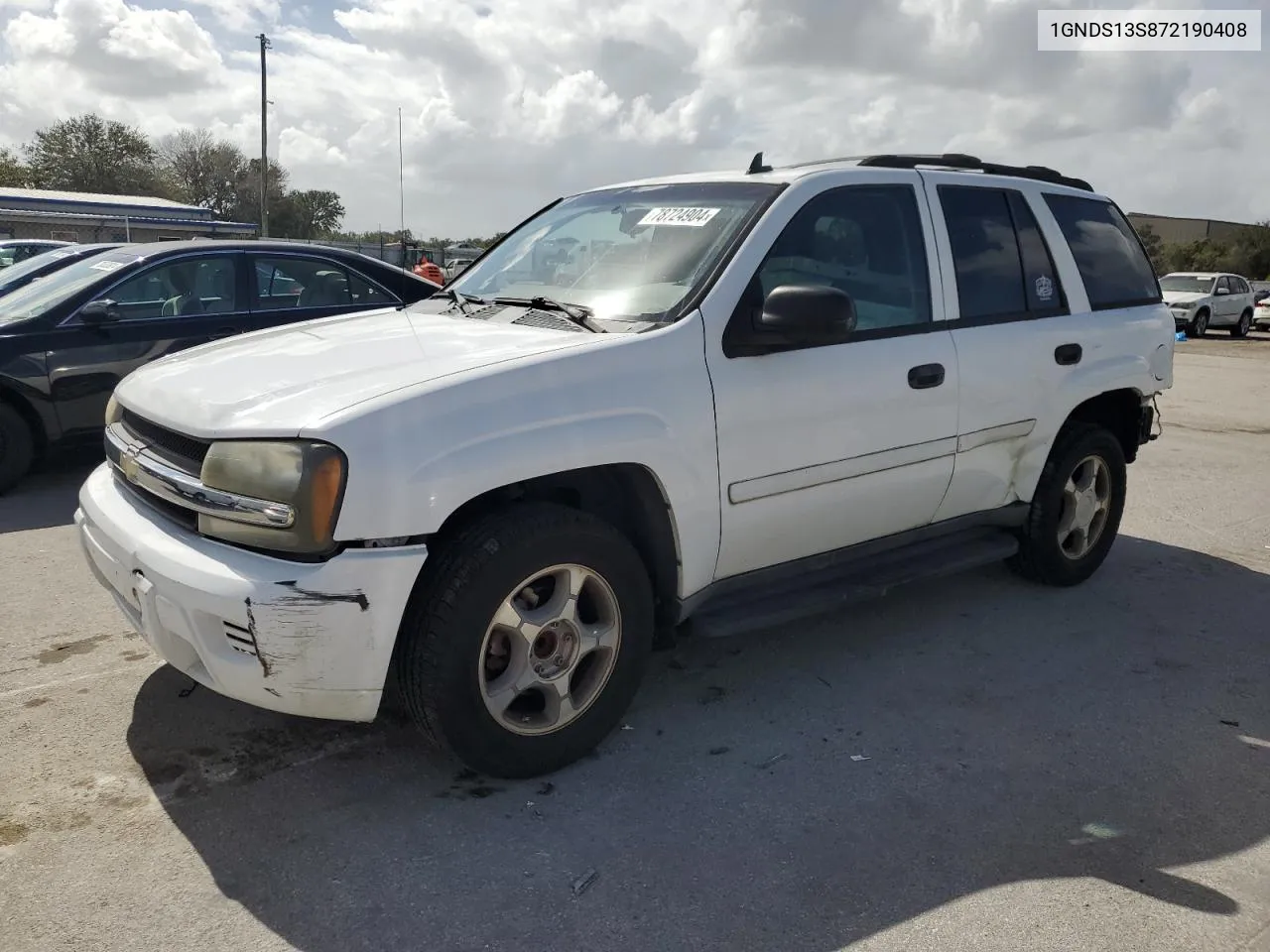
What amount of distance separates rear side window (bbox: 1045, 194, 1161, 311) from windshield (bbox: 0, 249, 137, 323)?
5879 mm

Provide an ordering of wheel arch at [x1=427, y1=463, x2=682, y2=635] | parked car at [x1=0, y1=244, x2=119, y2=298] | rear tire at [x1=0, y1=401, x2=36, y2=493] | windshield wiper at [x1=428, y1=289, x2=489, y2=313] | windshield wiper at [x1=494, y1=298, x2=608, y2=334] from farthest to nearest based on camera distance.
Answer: parked car at [x1=0, y1=244, x2=119, y2=298] → rear tire at [x1=0, y1=401, x2=36, y2=493] → windshield wiper at [x1=428, y1=289, x2=489, y2=313] → windshield wiper at [x1=494, y1=298, x2=608, y2=334] → wheel arch at [x1=427, y1=463, x2=682, y2=635]

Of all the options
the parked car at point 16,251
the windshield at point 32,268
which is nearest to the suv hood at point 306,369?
the windshield at point 32,268

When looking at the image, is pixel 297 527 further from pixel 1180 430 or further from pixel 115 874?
pixel 1180 430

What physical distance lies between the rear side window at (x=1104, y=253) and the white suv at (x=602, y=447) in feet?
0.21

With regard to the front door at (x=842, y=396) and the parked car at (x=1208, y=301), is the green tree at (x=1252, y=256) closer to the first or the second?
the parked car at (x=1208, y=301)

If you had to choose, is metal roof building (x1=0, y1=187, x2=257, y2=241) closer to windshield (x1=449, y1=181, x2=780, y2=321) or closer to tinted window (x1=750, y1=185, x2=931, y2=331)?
windshield (x1=449, y1=181, x2=780, y2=321)

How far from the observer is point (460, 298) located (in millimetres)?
4023

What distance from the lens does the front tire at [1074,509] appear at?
4.64 meters

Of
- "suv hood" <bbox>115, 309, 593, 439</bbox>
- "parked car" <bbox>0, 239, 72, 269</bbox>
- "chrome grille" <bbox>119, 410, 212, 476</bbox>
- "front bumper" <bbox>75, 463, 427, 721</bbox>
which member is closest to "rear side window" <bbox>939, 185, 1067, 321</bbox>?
"suv hood" <bbox>115, 309, 593, 439</bbox>

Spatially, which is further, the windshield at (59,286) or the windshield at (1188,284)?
the windshield at (1188,284)

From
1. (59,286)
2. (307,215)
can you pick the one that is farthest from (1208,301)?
(307,215)

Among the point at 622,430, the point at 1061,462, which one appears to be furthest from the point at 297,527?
the point at 1061,462

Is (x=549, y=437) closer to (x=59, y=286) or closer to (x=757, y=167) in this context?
(x=757, y=167)

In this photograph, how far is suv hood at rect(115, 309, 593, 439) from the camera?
2.71 meters
